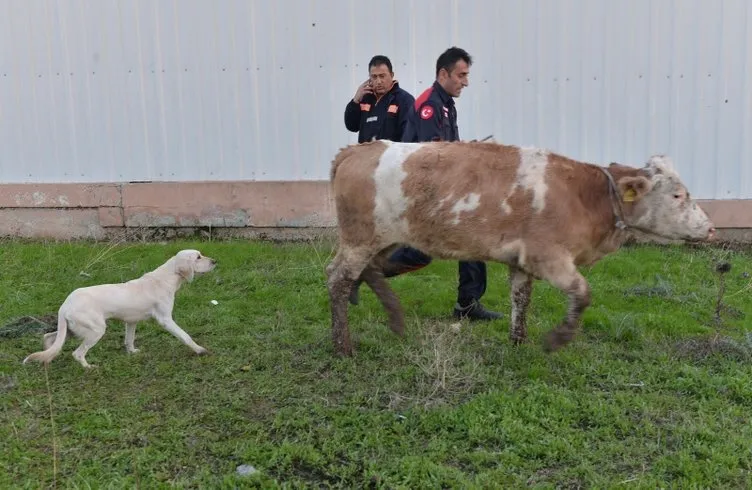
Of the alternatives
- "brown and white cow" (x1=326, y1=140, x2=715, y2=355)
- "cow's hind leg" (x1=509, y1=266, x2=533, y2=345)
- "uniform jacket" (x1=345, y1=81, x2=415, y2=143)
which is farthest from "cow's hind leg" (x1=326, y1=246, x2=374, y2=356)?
"uniform jacket" (x1=345, y1=81, x2=415, y2=143)

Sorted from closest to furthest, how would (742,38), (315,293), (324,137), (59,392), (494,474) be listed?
(494,474)
(59,392)
(315,293)
(742,38)
(324,137)

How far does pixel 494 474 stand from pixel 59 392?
2997mm

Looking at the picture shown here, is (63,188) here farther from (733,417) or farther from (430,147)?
(733,417)

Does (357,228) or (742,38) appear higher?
(742,38)

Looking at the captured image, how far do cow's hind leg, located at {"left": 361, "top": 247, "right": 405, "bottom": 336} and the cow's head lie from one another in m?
1.81

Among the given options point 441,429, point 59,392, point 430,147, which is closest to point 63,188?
point 59,392

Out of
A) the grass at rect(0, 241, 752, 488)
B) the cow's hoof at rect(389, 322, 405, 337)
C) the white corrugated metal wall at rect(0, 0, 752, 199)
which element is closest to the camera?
the grass at rect(0, 241, 752, 488)

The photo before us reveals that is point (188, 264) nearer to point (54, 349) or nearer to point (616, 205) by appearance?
point (54, 349)

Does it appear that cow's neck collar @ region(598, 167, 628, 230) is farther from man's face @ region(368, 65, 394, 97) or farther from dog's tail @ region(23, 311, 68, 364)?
dog's tail @ region(23, 311, 68, 364)

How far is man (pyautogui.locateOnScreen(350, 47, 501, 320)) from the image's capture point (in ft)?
19.0

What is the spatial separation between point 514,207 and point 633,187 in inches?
33.5

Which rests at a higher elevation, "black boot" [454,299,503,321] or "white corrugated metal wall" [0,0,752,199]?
"white corrugated metal wall" [0,0,752,199]

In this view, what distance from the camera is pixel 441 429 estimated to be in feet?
13.4

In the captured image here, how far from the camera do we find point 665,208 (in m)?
4.84
